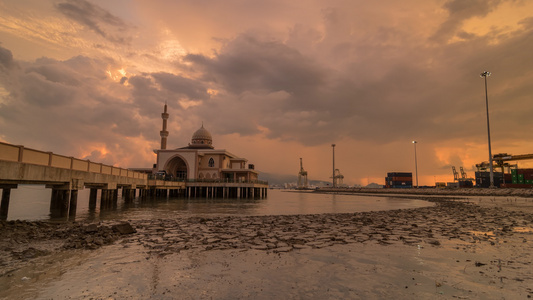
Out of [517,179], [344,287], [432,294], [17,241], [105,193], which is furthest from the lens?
[517,179]

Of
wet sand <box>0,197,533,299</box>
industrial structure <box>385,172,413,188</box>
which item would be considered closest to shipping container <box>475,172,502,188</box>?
industrial structure <box>385,172,413,188</box>

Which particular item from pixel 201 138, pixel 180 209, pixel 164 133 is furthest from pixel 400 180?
pixel 180 209

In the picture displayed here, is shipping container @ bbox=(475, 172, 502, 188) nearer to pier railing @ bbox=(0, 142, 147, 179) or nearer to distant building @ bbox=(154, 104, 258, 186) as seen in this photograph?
distant building @ bbox=(154, 104, 258, 186)

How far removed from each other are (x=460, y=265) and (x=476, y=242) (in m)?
3.59

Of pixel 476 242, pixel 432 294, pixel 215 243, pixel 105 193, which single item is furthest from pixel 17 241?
pixel 105 193

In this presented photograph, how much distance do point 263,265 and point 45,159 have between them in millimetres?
16108

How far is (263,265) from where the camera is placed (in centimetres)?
686

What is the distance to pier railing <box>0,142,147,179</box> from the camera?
13.8 meters

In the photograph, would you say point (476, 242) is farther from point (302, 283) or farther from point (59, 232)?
point (59, 232)

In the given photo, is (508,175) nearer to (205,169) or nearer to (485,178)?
(485,178)

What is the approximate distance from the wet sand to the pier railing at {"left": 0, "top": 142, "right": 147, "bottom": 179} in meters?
4.69

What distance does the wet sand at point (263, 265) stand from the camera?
5.13 meters

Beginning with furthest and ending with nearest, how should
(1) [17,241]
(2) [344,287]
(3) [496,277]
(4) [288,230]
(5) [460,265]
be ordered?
(4) [288,230], (1) [17,241], (5) [460,265], (3) [496,277], (2) [344,287]

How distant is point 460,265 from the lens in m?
6.73
